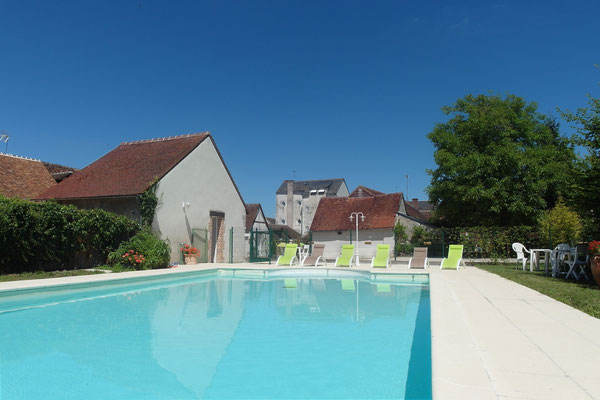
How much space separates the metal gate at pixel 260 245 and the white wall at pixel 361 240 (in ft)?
22.9

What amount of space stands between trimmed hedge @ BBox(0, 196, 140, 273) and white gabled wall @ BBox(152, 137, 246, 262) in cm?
232

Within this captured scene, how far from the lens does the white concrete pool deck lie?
284cm

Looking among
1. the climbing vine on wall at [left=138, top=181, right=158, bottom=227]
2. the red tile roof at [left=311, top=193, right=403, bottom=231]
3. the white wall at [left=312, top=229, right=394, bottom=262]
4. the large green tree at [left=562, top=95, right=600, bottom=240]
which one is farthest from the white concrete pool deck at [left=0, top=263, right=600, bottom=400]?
the red tile roof at [left=311, top=193, right=403, bottom=231]

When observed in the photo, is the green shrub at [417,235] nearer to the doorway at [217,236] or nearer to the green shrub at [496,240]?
the green shrub at [496,240]

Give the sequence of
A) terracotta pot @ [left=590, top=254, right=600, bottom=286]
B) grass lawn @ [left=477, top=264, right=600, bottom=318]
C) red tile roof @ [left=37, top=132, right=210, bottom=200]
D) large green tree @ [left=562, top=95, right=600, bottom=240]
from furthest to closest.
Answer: red tile roof @ [left=37, top=132, right=210, bottom=200] → large green tree @ [left=562, top=95, right=600, bottom=240] → terracotta pot @ [left=590, top=254, right=600, bottom=286] → grass lawn @ [left=477, top=264, right=600, bottom=318]

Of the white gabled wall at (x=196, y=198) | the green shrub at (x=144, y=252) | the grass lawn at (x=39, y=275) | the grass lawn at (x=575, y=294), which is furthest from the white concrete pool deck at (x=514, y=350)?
the white gabled wall at (x=196, y=198)

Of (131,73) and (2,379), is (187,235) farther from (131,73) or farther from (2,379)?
(2,379)

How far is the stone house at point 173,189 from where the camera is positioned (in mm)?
17250

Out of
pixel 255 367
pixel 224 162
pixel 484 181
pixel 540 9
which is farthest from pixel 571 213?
pixel 255 367

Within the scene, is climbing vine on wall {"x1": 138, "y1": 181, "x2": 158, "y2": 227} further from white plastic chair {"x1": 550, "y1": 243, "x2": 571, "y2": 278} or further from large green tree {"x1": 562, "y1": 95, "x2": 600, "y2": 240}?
large green tree {"x1": 562, "y1": 95, "x2": 600, "y2": 240}

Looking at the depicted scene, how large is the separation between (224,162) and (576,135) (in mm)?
15725

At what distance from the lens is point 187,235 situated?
18797 millimetres

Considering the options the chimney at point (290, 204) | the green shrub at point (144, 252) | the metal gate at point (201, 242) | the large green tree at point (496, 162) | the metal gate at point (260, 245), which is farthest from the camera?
the chimney at point (290, 204)

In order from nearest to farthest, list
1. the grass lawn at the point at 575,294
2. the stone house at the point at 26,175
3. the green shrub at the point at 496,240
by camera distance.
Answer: the grass lawn at the point at 575,294 < the stone house at the point at 26,175 < the green shrub at the point at 496,240
